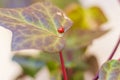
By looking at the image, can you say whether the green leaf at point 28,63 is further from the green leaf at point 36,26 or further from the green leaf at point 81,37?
the green leaf at point 36,26

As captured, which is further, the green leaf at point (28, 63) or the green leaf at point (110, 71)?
the green leaf at point (28, 63)

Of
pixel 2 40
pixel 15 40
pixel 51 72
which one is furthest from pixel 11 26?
pixel 2 40

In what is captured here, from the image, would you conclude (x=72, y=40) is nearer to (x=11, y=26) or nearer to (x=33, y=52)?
(x=33, y=52)

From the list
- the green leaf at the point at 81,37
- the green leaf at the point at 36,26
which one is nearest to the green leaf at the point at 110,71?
the green leaf at the point at 36,26

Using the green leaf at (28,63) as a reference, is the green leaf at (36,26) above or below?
above

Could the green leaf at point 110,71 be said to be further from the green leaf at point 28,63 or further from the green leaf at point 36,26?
the green leaf at point 28,63

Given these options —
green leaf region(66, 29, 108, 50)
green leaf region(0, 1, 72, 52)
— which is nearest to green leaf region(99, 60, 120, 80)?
green leaf region(0, 1, 72, 52)

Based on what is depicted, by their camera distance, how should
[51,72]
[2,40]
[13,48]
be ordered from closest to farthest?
[13,48]
[51,72]
[2,40]

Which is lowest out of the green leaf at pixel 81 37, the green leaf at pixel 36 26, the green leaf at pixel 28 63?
the green leaf at pixel 28 63

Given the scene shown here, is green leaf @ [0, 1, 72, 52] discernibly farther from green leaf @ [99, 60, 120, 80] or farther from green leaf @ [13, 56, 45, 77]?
green leaf @ [13, 56, 45, 77]
